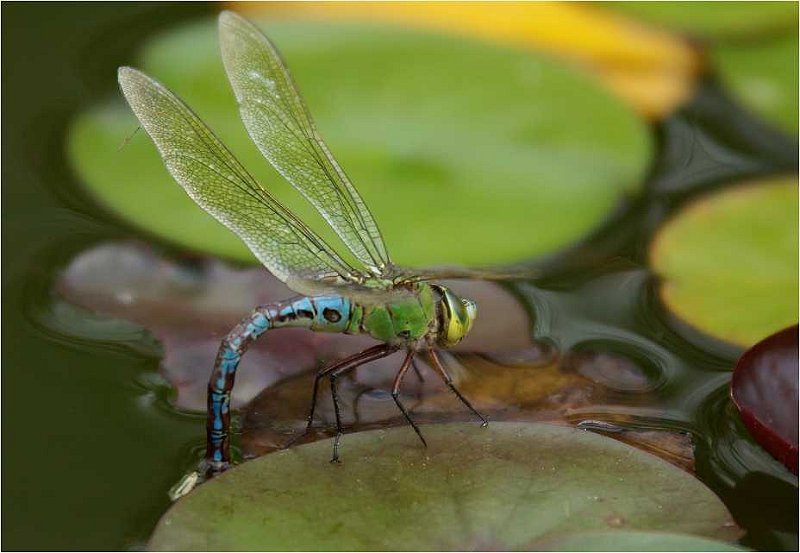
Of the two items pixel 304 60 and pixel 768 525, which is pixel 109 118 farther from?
pixel 768 525

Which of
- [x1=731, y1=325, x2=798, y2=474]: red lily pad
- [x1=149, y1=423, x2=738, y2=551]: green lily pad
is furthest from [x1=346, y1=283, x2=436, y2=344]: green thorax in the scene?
[x1=731, y1=325, x2=798, y2=474]: red lily pad

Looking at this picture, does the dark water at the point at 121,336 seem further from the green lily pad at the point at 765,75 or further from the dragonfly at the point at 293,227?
the dragonfly at the point at 293,227

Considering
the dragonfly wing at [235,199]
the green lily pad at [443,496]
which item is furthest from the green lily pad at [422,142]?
the green lily pad at [443,496]

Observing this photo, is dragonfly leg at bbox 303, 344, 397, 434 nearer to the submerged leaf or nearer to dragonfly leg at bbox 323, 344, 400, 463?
dragonfly leg at bbox 323, 344, 400, 463

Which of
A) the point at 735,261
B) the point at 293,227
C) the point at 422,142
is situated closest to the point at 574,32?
the point at 422,142

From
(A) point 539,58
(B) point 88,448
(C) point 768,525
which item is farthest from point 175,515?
(A) point 539,58

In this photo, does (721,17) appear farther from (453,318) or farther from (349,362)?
(349,362)
